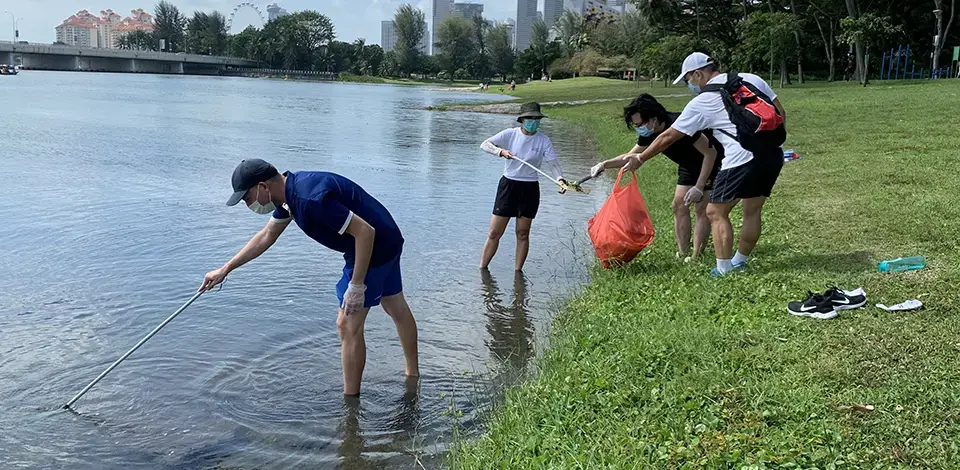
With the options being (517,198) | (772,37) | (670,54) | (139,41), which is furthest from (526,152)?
(139,41)

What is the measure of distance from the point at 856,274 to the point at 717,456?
335cm

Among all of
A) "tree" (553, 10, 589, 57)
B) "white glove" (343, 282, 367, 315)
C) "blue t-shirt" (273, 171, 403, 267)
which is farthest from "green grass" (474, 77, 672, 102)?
"white glove" (343, 282, 367, 315)

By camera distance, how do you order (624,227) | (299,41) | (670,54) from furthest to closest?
(299,41)
(670,54)
(624,227)

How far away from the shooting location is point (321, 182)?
15.1 ft

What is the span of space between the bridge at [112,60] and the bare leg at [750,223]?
14032 centimetres

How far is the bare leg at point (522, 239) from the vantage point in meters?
8.33

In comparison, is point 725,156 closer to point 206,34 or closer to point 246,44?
point 246,44

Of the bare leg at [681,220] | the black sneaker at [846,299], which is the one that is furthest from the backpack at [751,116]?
the black sneaker at [846,299]

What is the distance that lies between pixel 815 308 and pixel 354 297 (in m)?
2.93

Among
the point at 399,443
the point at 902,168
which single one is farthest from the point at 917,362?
the point at 902,168

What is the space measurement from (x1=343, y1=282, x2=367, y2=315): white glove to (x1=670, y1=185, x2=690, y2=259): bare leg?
3744 mm

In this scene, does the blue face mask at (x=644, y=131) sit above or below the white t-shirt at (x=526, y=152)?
above

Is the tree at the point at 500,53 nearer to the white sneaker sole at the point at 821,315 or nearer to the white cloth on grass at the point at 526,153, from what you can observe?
the white cloth on grass at the point at 526,153

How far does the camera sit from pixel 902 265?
20.8 feet
